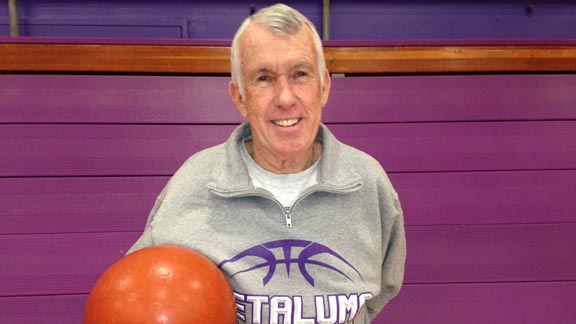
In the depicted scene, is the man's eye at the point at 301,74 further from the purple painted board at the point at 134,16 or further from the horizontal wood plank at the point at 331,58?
the purple painted board at the point at 134,16

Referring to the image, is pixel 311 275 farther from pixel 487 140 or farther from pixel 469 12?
pixel 469 12

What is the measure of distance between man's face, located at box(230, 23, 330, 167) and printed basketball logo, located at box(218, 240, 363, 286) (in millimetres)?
225

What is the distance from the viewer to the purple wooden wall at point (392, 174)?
84.0 inches

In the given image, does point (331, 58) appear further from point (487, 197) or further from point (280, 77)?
point (280, 77)

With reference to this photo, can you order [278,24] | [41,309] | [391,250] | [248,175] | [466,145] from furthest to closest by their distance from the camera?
[466,145]
[41,309]
[391,250]
[248,175]
[278,24]

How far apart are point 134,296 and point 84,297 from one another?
4.84 ft

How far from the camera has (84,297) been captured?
6.97 feet

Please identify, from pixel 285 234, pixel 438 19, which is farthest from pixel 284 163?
pixel 438 19

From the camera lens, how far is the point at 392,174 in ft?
7.44

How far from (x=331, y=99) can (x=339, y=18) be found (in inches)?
20.0

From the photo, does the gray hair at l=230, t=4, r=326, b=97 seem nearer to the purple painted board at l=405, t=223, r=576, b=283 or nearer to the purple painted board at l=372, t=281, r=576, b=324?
the purple painted board at l=405, t=223, r=576, b=283

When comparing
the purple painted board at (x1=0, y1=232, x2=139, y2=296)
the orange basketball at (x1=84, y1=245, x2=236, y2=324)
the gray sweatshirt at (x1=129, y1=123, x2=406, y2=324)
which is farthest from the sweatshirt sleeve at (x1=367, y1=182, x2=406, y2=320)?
the purple painted board at (x1=0, y1=232, x2=139, y2=296)

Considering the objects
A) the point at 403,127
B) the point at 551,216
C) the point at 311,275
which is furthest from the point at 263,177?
the point at 551,216

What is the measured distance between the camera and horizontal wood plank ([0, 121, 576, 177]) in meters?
2.16
